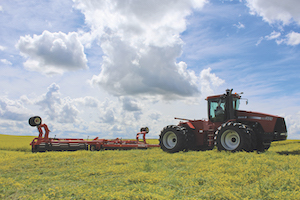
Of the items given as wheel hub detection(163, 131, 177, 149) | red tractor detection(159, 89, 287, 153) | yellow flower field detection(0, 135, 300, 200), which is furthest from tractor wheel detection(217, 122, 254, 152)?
wheel hub detection(163, 131, 177, 149)

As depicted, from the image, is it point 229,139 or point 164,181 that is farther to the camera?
point 229,139

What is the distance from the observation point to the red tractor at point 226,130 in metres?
10.7

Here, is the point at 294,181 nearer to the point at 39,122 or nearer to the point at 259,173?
the point at 259,173

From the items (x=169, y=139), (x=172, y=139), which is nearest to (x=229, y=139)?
(x=172, y=139)

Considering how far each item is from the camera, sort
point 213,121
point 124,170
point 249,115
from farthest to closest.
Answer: point 213,121
point 249,115
point 124,170

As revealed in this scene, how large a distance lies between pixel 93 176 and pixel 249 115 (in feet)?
29.4

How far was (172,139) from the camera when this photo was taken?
1362 cm

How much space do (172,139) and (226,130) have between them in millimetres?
3717

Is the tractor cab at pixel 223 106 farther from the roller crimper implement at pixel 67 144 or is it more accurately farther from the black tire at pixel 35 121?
the black tire at pixel 35 121

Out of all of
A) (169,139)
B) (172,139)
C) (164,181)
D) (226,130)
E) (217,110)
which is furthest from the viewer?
(169,139)

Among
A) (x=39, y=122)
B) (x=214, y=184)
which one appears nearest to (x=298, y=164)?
(x=214, y=184)

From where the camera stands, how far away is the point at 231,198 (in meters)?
4.93

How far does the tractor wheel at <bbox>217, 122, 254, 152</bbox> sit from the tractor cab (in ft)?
5.90

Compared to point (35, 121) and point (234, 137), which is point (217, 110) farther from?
point (35, 121)
